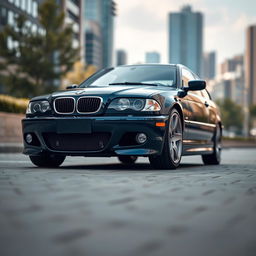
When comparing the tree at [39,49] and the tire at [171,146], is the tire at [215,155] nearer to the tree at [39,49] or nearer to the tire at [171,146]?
the tire at [171,146]

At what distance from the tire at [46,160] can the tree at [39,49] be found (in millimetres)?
22789

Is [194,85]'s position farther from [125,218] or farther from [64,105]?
[125,218]

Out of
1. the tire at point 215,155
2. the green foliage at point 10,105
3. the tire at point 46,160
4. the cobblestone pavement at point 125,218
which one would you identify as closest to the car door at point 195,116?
Result: the tire at point 215,155

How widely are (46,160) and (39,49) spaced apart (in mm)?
24210

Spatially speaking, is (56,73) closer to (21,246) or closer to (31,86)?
(31,86)

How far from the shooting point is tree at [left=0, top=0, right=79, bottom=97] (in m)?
31.4

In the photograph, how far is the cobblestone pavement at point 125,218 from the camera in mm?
2529

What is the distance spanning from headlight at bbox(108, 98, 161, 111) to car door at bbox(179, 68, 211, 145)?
1005 millimetres

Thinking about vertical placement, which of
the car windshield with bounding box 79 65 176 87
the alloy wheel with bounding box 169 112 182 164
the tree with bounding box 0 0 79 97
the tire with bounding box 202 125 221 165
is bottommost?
the tire with bounding box 202 125 221 165

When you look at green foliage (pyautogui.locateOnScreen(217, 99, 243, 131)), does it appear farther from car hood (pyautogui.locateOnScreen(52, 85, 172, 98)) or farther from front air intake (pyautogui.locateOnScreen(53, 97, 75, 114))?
front air intake (pyautogui.locateOnScreen(53, 97, 75, 114))

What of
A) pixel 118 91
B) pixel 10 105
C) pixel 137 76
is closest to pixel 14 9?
pixel 10 105

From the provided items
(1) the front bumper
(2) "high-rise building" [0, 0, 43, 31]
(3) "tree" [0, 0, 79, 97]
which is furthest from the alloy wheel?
(2) "high-rise building" [0, 0, 43, 31]

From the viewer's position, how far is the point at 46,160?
8.40m

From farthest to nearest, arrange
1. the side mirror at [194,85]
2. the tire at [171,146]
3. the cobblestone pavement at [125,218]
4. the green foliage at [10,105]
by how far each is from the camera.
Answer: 1. the green foliage at [10,105]
2. the side mirror at [194,85]
3. the tire at [171,146]
4. the cobblestone pavement at [125,218]
